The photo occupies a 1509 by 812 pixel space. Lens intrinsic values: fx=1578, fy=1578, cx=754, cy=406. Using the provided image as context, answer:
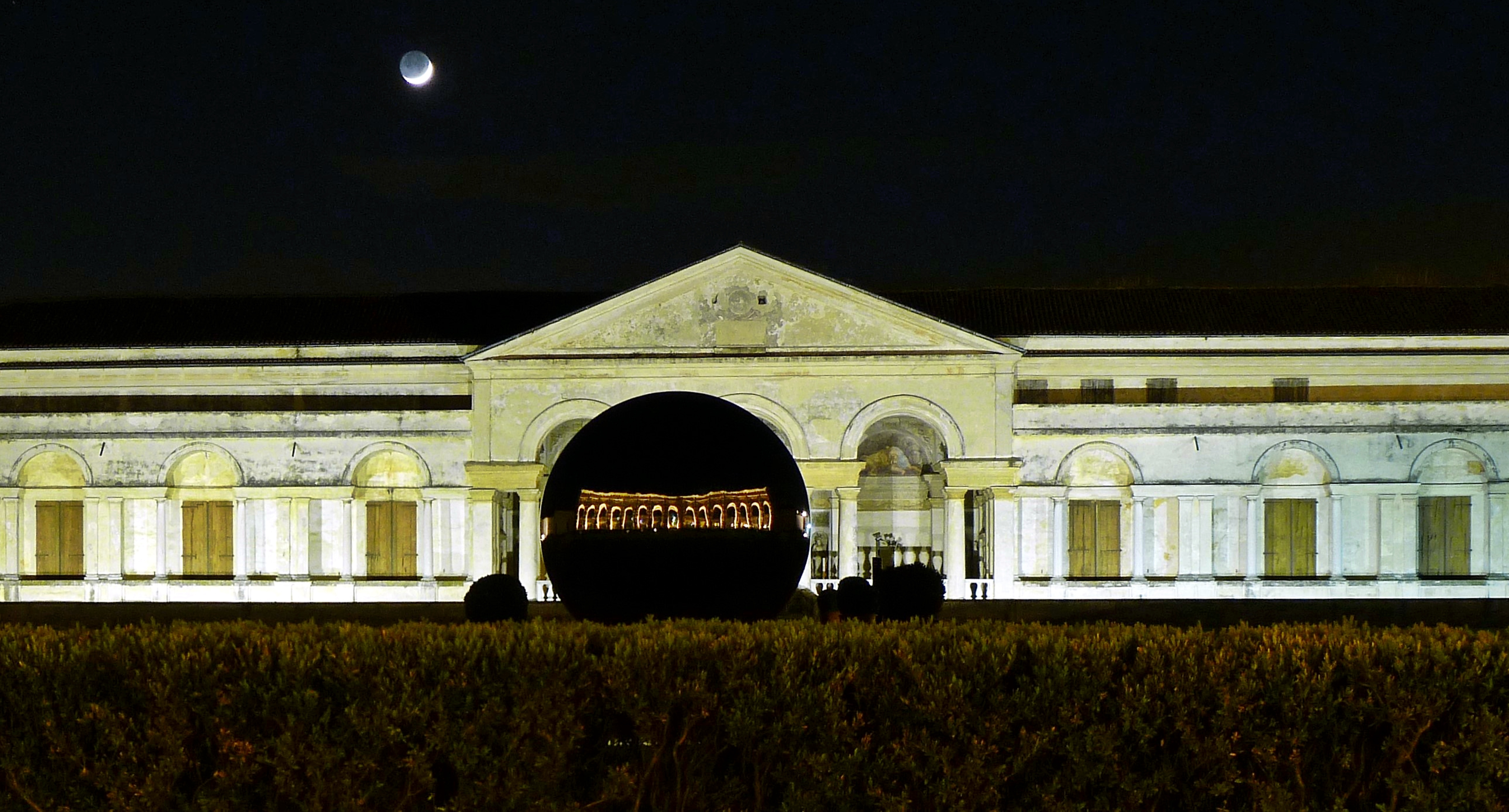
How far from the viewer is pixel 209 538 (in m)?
35.2

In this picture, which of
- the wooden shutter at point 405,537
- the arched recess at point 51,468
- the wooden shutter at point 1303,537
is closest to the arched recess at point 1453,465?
the wooden shutter at point 1303,537

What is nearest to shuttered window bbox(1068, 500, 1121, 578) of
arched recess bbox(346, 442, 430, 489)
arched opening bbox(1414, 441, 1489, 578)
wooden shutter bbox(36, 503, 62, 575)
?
arched opening bbox(1414, 441, 1489, 578)

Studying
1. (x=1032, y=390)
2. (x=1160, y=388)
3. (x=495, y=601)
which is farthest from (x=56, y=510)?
(x=495, y=601)

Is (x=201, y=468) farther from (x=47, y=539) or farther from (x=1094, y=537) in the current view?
(x=1094, y=537)

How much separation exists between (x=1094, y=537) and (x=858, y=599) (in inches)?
814

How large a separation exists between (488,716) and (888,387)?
2509 cm

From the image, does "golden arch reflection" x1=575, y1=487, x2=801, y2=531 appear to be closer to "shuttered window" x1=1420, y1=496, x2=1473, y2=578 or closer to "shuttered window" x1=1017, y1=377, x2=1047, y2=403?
"shuttered window" x1=1017, y1=377, x2=1047, y2=403

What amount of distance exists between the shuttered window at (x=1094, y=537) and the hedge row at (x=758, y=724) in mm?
25412

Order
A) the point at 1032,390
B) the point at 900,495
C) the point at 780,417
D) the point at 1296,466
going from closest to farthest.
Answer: the point at 780,417 < the point at 1296,466 < the point at 1032,390 < the point at 900,495

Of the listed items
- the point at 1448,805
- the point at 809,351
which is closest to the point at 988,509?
the point at 809,351

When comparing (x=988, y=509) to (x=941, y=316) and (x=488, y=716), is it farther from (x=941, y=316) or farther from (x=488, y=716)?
(x=488, y=716)

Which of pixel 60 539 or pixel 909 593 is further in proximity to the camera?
pixel 60 539

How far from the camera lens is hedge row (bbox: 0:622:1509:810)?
27.5ft

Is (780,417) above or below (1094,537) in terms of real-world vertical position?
above
